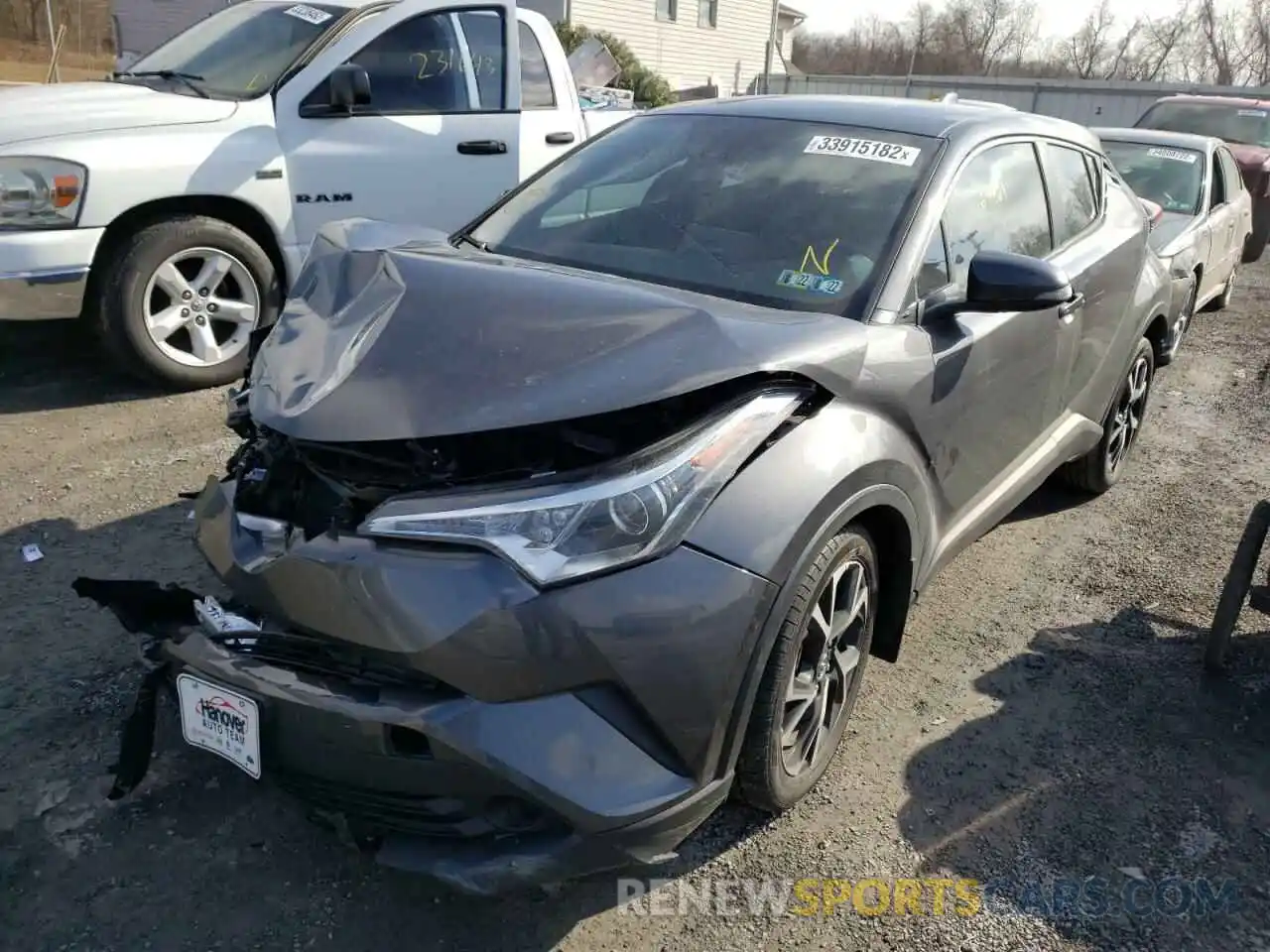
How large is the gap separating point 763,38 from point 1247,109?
22185 millimetres

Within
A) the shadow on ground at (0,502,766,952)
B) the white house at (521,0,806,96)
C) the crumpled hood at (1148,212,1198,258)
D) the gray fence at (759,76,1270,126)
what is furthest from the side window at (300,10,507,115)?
the white house at (521,0,806,96)

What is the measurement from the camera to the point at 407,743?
6.43 ft

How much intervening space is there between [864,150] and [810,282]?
2.12 feet

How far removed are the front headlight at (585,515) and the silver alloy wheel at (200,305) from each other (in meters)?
3.62

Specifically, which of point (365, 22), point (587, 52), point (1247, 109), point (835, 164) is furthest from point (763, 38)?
point (835, 164)

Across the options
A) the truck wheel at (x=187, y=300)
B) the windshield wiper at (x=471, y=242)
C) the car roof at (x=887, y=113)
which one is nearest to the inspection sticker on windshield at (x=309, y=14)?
the truck wheel at (x=187, y=300)

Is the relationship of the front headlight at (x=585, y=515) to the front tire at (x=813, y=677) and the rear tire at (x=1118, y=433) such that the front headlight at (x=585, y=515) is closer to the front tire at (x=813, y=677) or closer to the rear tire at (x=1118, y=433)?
the front tire at (x=813, y=677)

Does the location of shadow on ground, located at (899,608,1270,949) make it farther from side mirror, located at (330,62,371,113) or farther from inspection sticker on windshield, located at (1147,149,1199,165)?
inspection sticker on windshield, located at (1147,149,1199,165)

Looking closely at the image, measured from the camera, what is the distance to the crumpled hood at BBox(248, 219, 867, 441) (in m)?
2.15

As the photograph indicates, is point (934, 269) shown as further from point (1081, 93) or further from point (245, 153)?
point (1081, 93)

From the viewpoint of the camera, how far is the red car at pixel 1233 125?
36.5 feet

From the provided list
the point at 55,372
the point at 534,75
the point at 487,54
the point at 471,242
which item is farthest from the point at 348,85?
the point at 471,242

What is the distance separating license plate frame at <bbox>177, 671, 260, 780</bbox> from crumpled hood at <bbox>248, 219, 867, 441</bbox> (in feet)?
1.87

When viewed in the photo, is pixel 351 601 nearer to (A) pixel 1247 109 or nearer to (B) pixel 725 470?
(B) pixel 725 470
